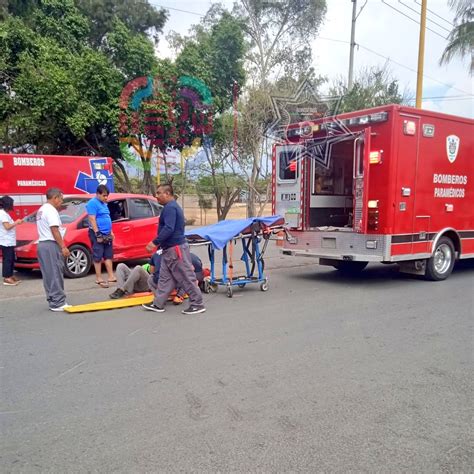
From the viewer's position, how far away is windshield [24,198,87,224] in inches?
375

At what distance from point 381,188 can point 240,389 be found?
5329 millimetres

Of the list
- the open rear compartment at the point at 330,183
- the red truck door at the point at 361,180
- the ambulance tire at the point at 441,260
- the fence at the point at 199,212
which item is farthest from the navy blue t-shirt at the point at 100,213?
the fence at the point at 199,212

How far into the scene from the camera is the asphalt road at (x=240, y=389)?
3.03 metres

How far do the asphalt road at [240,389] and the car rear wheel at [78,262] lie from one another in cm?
234

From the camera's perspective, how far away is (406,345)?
5.27 meters

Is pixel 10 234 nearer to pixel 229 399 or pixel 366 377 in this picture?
pixel 229 399

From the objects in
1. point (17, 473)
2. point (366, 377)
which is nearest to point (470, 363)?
point (366, 377)

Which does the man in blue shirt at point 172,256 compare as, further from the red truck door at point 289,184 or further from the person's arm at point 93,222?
the red truck door at point 289,184

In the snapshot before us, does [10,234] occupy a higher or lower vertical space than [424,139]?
lower

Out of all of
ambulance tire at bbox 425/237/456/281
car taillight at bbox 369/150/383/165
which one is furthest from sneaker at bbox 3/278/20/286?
ambulance tire at bbox 425/237/456/281

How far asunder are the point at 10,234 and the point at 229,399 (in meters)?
6.14

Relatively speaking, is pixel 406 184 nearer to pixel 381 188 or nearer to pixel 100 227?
pixel 381 188

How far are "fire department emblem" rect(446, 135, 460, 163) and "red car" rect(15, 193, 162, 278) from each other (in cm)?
626

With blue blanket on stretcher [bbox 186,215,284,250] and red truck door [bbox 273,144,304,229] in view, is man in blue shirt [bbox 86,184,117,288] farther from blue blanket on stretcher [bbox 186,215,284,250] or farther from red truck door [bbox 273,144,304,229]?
red truck door [bbox 273,144,304,229]
